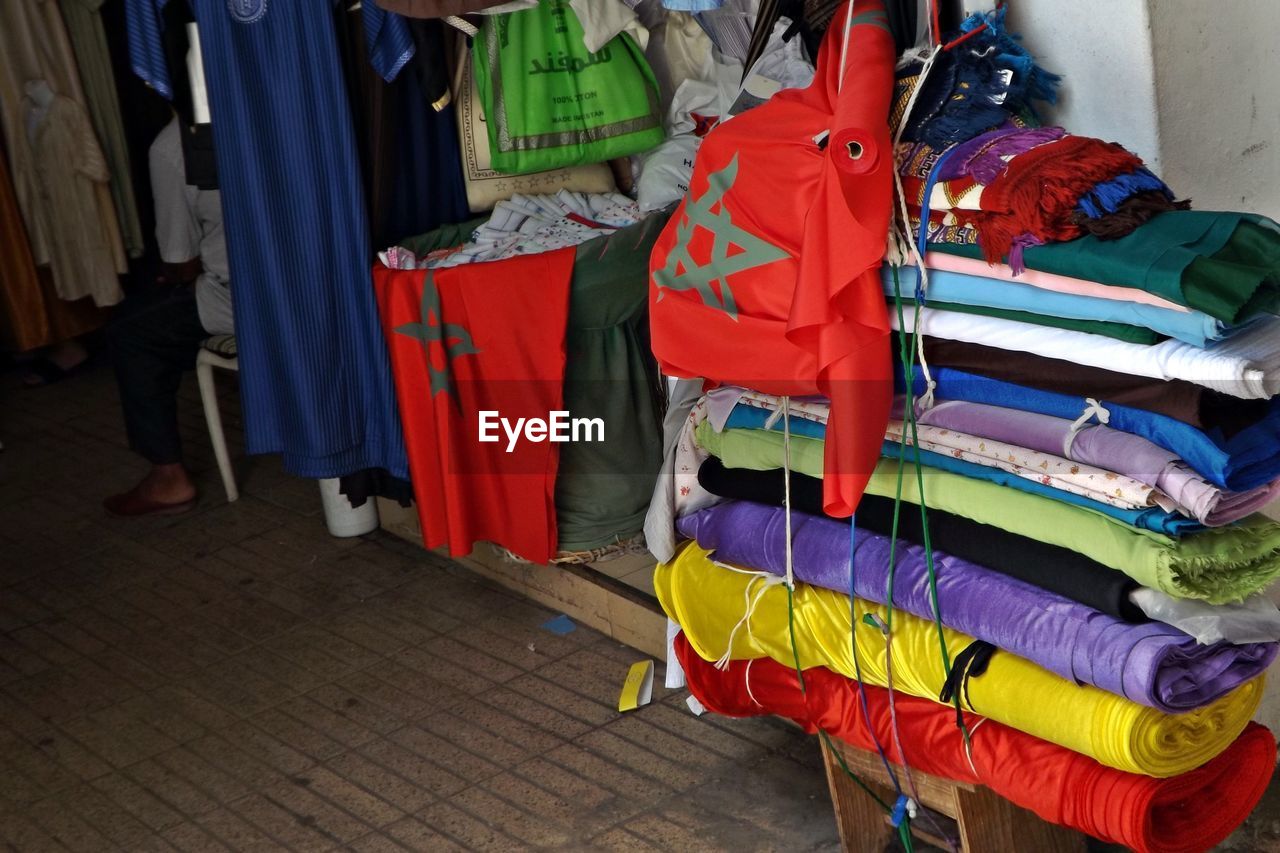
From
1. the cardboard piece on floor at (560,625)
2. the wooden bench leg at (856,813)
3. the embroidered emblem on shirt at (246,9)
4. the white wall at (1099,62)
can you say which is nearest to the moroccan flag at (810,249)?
the white wall at (1099,62)

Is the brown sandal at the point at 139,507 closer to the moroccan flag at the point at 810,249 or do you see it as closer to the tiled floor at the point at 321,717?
the tiled floor at the point at 321,717

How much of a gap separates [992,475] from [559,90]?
1.83 meters

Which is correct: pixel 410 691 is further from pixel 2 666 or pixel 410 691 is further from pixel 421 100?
pixel 421 100

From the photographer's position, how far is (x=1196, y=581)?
1.72m

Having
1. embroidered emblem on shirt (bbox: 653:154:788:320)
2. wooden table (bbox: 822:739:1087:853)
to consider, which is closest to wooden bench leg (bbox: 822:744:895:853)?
wooden table (bbox: 822:739:1087:853)

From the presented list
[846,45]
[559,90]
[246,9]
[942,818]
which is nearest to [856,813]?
[942,818]

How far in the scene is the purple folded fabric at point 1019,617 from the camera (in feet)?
5.72

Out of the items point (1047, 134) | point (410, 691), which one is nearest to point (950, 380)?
point (1047, 134)

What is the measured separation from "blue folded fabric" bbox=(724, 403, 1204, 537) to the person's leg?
8.39 feet

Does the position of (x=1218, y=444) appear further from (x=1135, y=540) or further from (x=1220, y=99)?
(x=1220, y=99)

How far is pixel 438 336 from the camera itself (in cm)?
326

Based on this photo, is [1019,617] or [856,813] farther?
[856,813]

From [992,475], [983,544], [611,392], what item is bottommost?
[611,392]

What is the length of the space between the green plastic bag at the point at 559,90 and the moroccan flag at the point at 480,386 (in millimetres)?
405
